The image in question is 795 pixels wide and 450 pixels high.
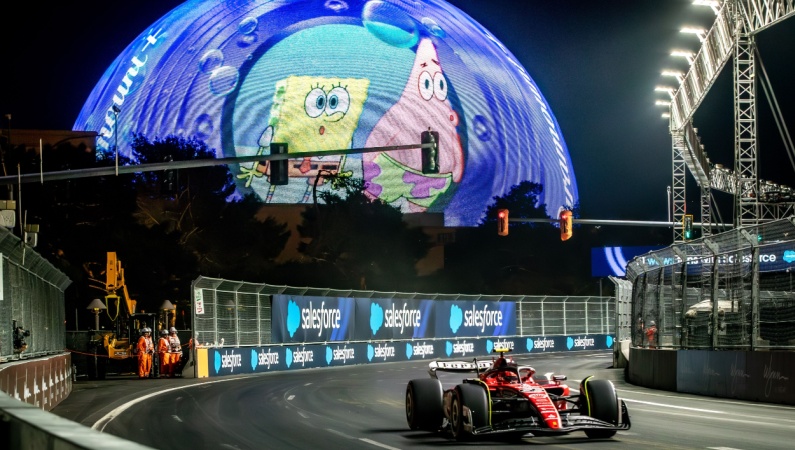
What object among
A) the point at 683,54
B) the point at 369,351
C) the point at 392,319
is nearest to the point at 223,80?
the point at 392,319

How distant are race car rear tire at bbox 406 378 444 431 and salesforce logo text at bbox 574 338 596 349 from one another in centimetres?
4450

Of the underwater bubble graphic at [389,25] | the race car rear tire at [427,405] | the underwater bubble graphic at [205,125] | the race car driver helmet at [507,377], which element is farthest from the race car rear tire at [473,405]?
the underwater bubble graphic at [389,25]

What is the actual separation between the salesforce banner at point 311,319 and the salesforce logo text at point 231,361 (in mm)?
2784

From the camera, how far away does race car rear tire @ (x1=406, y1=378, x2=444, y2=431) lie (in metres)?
15.0

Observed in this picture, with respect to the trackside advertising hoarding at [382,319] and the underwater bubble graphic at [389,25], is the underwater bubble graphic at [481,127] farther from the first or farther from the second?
the trackside advertising hoarding at [382,319]

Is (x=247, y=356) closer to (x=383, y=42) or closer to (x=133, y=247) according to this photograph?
(x=133, y=247)

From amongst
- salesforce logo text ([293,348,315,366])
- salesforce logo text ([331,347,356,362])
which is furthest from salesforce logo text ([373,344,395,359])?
salesforce logo text ([293,348,315,366])

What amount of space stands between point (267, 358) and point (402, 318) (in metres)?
11.1

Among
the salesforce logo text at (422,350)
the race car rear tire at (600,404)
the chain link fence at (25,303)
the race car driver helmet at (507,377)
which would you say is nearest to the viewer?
the race car rear tire at (600,404)

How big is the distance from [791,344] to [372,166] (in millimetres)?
82838

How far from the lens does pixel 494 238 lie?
98.2 m

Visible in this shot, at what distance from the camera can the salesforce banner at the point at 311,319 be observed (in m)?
39.8

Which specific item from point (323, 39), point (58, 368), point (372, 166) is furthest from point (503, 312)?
point (323, 39)

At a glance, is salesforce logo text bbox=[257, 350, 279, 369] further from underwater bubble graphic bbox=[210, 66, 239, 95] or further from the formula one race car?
underwater bubble graphic bbox=[210, 66, 239, 95]
